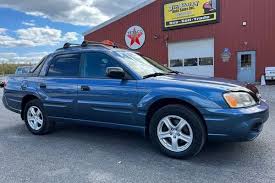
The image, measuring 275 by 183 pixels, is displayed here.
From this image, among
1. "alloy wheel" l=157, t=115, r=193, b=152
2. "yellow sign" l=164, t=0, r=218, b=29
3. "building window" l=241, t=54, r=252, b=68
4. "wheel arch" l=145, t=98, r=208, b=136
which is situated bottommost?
"alloy wheel" l=157, t=115, r=193, b=152

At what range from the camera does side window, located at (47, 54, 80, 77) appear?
554cm

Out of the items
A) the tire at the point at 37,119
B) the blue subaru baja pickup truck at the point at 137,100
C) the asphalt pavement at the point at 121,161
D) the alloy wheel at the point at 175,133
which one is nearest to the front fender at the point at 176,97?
the blue subaru baja pickup truck at the point at 137,100

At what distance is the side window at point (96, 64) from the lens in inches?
201

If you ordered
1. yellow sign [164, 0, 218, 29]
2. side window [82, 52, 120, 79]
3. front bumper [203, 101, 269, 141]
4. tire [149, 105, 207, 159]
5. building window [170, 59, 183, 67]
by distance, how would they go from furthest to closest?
building window [170, 59, 183, 67]
yellow sign [164, 0, 218, 29]
side window [82, 52, 120, 79]
tire [149, 105, 207, 159]
front bumper [203, 101, 269, 141]

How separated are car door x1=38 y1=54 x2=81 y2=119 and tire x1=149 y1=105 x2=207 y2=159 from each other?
1647 millimetres

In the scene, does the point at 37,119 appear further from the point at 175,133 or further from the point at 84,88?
the point at 175,133

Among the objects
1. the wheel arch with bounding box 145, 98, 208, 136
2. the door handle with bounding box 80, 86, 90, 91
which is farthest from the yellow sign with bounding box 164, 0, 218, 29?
the wheel arch with bounding box 145, 98, 208, 136

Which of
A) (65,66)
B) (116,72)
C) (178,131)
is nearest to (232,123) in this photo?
(178,131)

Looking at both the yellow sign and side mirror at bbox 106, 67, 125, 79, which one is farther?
the yellow sign

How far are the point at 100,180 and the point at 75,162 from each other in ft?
2.61

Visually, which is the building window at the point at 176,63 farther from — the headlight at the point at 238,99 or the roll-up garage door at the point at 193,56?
the headlight at the point at 238,99

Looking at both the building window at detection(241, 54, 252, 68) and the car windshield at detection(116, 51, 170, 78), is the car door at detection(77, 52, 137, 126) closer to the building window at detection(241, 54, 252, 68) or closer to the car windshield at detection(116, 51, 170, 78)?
the car windshield at detection(116, 51, 170, 78)

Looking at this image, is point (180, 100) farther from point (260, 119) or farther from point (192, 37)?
point (192, 37)

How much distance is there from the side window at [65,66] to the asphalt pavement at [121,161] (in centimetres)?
120
